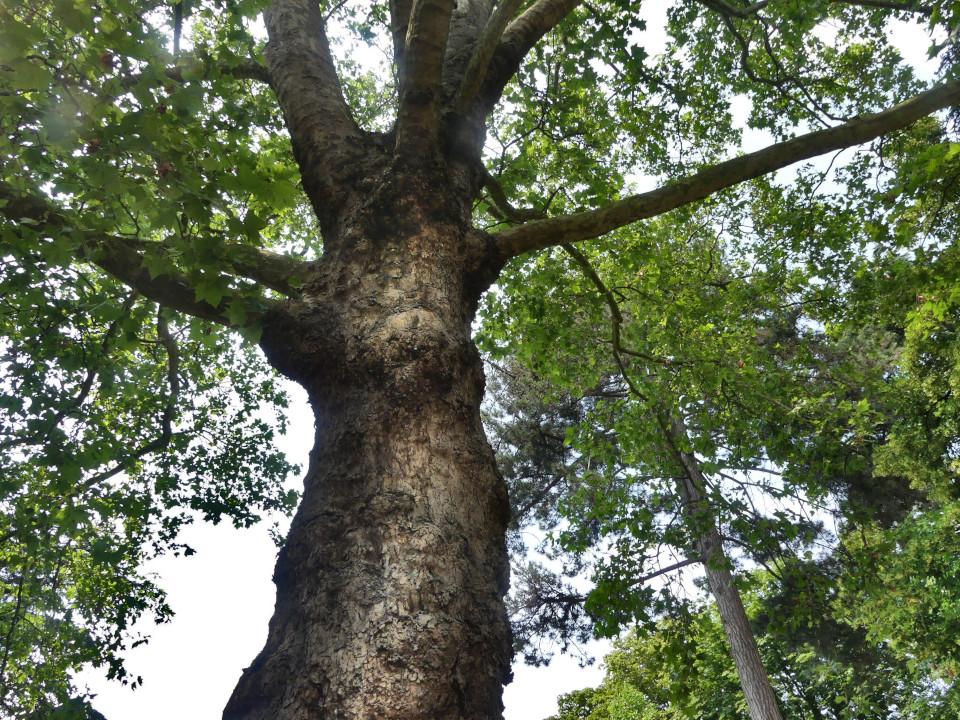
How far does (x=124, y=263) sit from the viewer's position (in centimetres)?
284

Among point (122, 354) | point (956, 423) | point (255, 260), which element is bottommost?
point (255, 260)

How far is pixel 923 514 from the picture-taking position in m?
11.9

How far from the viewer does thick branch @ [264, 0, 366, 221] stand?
10.5 ft

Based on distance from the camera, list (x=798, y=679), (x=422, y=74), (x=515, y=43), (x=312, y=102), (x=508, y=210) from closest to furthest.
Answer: (x=422, y=74), (x=312, y=102), (x=515, y=43), (x=508, y=210), (x=798, y=679)

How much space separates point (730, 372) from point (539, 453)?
8.92 metres

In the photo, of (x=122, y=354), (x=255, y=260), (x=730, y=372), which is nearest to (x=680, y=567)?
(x=730, y=372)

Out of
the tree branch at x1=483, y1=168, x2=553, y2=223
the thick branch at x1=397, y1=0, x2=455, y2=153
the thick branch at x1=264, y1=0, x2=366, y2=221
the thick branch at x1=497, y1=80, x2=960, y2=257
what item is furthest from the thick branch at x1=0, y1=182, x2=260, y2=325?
the tree branch at x1=483, y1=168, x2=553, y2=223

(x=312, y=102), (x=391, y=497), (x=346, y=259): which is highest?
(x=312, y=102)

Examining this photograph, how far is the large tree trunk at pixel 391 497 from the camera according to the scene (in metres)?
1.65

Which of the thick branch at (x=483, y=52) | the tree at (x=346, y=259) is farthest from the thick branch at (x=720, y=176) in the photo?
the thick branch at (x=483, y=52)

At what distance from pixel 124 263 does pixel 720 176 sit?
2830 mm

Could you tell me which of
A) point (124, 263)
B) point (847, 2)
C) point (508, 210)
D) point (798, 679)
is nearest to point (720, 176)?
point (508, 210)

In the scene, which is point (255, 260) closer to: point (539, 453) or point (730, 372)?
point (730, 372)

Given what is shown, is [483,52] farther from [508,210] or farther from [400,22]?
[508,210]
